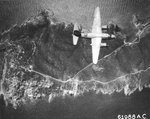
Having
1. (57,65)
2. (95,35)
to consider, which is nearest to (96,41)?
(95,35)

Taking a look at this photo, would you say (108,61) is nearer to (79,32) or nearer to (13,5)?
(79,32)

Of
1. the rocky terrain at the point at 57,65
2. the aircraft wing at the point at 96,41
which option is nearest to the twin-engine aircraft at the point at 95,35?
the aircraft wing at the point at 96,41

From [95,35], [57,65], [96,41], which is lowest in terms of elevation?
[57,65]

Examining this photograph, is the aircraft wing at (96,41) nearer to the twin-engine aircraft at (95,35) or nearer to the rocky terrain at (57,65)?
the twin-engine aircraft at (95,35)

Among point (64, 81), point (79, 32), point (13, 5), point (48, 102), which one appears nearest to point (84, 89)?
point (64, 81)

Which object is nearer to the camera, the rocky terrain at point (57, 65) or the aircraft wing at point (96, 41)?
the rocky terrain at point (57, 65)

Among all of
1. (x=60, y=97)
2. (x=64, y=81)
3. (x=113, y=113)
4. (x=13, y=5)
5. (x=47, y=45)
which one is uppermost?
(x=13, y=5)

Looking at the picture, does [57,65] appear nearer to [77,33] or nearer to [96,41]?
[77,33]

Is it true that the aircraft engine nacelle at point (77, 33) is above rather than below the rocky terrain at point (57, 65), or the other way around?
above

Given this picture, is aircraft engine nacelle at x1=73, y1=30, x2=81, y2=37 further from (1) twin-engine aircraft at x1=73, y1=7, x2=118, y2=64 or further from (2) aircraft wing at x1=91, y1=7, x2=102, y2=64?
(2) aircraft wing at x1=91, y1=7, x2=102, y2=64
